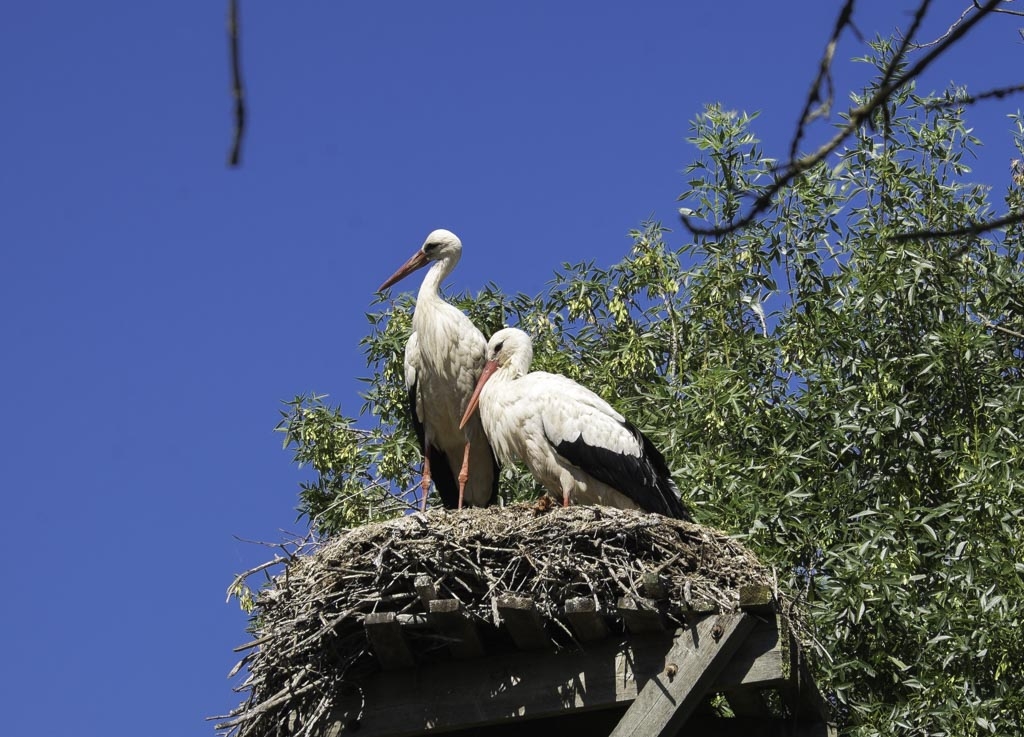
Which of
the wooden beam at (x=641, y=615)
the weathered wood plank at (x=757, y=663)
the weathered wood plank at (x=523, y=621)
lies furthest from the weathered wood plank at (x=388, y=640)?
the weathered wood plank at (x=757, y=663)

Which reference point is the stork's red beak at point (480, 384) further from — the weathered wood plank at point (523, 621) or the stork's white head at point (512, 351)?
the weathered wood plank at point (523, 621)

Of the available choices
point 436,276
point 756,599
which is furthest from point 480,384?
point 756,599

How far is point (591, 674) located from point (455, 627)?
0.43 metres

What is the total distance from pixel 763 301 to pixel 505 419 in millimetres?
3285

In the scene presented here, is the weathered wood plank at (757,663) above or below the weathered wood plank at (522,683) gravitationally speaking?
below

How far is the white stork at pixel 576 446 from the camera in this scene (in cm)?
637

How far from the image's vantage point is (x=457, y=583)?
182 inches

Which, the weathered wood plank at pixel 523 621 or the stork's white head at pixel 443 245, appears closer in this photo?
the weathered wood plank at pixel 523 621

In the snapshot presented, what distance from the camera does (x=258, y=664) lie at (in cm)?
470

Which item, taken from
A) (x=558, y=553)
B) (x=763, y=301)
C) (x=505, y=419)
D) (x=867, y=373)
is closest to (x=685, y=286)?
(x=763, y=301)

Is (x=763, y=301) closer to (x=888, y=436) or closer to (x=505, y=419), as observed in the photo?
(x=888, y=436)

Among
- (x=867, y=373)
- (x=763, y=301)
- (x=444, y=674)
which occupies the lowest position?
(x=444, y=674)

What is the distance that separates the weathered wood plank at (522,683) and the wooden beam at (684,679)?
55 mm

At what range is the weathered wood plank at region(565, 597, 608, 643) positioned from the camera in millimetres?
4227
